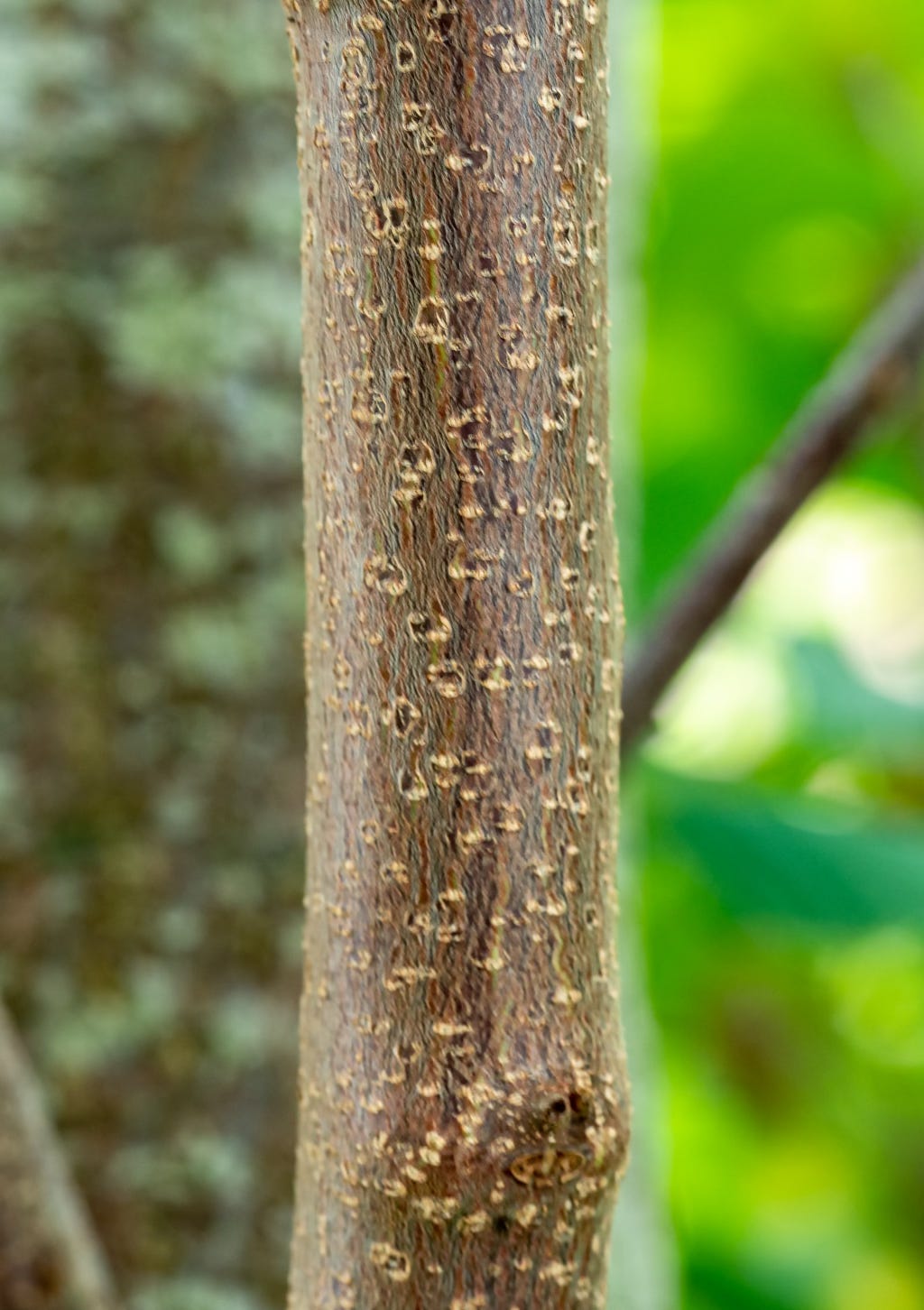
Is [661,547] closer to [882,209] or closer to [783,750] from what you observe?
[783,750]

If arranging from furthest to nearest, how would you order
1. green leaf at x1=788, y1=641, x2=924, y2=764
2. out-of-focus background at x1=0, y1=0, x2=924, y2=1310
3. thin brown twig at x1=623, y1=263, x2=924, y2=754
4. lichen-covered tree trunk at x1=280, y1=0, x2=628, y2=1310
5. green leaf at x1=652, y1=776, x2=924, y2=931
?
green leaf at x1=788, y1=641, x2=924, y2=764 < green leaf at x1=652, y1=776, x2=924, y2=931 < out-of-focus background at x1=0, y1=0, x2=924, y2=1310 < thin brown twig at x1=623, y1=263, x2=924, y2=754 < lichen-covered tree trunk at x1=280, y1=0, x2=628, y2=1310

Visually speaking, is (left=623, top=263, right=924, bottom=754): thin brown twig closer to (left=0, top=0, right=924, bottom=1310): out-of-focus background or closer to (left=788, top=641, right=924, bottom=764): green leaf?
(left=0, top=0, right=924, bottom=1310): out-of-focus background

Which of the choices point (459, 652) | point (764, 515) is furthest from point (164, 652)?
point (459, 652)

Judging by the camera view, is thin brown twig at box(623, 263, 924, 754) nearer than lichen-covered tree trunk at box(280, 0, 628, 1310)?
No

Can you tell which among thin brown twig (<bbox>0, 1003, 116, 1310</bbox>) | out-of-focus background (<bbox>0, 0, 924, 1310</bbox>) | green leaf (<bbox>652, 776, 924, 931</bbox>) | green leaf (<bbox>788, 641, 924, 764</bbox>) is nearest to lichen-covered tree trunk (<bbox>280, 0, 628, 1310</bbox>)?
thin brown twig (<bbox>0, 1003, 116, 1310</bbox>)

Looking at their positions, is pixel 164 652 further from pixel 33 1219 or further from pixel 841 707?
pixel 841 707

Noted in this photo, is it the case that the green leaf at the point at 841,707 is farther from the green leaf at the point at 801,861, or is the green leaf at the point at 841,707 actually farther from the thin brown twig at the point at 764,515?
the thin brown twig at the point at 764,515

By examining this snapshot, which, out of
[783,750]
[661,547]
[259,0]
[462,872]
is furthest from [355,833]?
[783,750]

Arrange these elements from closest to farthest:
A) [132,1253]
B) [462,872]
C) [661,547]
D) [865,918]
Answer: [462,872], [132,1253], [865,918], [661,547]
